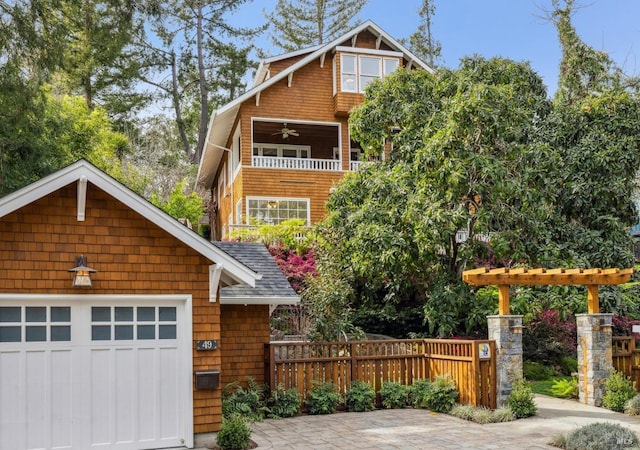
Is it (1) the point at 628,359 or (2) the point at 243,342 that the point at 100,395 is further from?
(1) the point at 628,359

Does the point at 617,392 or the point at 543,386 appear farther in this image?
the point at 543,386

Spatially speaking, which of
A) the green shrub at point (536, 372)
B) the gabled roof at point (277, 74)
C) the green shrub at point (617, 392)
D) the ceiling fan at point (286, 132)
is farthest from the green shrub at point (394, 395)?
the ceiling fan at point (286, 132)

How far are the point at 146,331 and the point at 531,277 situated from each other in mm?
6956

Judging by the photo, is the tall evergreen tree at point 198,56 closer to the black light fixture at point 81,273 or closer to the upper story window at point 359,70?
the upper story window at point 359,70

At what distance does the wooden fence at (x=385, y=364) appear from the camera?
1115 centimetres

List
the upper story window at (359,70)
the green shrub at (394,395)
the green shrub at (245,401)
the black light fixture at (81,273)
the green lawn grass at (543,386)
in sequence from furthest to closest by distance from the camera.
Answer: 1. the upper story window at (359,70)
2. the green lawn grass at (543,386)
3. the green shrub at (394,395)
4. the green shrub at (245,401)
5. the black light fixture at (81,273)

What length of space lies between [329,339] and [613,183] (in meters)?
9.18

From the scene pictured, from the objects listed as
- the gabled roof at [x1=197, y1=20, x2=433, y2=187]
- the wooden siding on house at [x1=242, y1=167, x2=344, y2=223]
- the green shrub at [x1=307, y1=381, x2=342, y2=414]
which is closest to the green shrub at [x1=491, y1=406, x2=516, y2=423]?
the green shrub at [x1=307, y1=381, x2=342, y2=414]

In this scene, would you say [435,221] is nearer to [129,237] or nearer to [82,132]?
[129,237]

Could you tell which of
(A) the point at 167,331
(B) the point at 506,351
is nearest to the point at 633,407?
(B) the point at 506,351

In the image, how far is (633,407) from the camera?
1092 centimetres

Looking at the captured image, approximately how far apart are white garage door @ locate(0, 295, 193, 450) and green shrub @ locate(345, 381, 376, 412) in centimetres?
380

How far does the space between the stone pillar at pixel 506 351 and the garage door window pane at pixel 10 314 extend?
7.87 m

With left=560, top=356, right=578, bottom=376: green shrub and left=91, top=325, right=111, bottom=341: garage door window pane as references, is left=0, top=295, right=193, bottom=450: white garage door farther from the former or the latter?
left=560, top=356, right=578, bottom=376: green shrub
